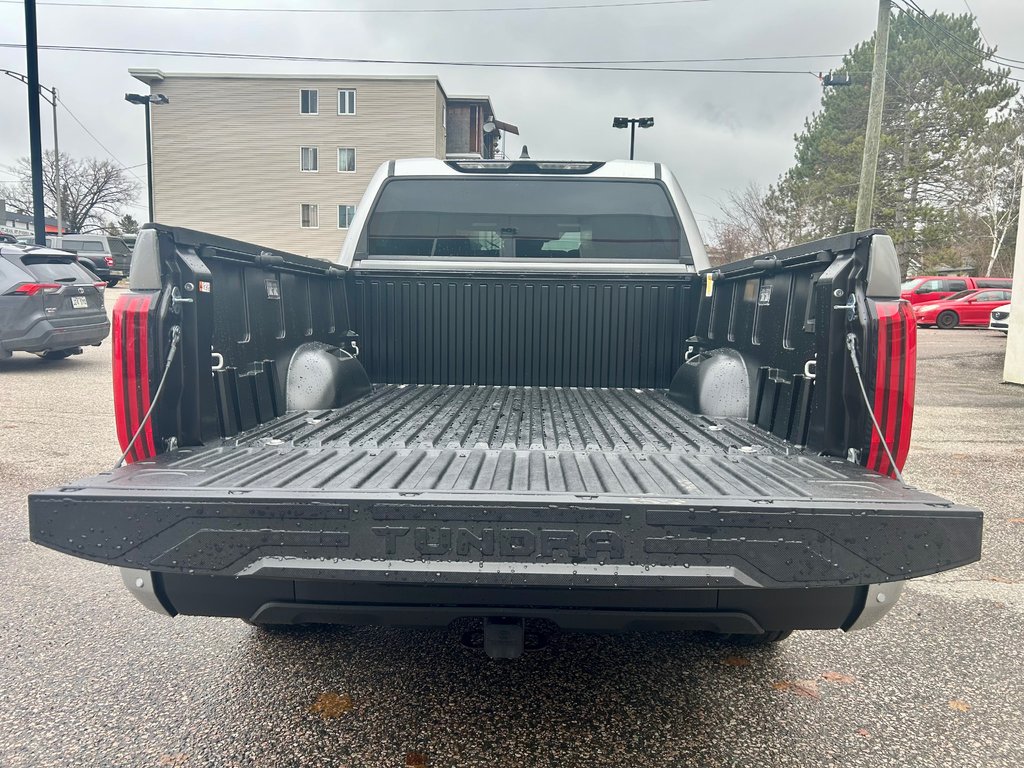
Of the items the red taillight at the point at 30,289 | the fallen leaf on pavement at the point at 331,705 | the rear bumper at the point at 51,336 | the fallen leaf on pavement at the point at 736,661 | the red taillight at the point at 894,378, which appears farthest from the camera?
the rear bumper at the point at 51,336

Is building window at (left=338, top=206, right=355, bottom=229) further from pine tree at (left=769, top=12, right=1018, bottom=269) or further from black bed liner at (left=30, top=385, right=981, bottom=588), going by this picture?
black bed liner at (left=30, top=385, right=981, bottom=588)

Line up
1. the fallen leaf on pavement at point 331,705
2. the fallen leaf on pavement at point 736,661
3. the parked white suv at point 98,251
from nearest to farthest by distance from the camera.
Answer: the fallen leaf on pavement at point 331,705 < the fallen leaf on pavement at point 736,661 < the parked white suv at point 98,251

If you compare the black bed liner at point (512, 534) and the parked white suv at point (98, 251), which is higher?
the parked white suv at point (98, 251)

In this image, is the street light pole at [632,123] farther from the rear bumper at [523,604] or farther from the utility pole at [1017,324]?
the rear bumper at [523,604]

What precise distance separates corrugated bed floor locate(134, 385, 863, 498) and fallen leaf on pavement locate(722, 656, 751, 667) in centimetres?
102

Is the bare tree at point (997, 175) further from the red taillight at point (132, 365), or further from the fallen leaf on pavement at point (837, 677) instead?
the red taillight at point (132, 365)

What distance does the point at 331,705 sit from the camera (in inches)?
106

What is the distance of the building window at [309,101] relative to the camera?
39906mm

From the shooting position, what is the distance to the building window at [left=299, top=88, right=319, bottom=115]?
39906 millimetres

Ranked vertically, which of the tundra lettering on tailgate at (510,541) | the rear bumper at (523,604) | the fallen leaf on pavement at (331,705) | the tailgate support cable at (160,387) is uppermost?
the tailgate support cable at (160,387)

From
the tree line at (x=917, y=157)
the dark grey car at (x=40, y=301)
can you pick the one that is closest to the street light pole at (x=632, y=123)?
the tree line at (x=917, y=157)

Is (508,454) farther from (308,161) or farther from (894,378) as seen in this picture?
(308,161)

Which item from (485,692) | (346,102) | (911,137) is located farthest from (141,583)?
(911,137)

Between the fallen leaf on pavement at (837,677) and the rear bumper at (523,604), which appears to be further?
the fallen leaf on pavement at (837,677)
